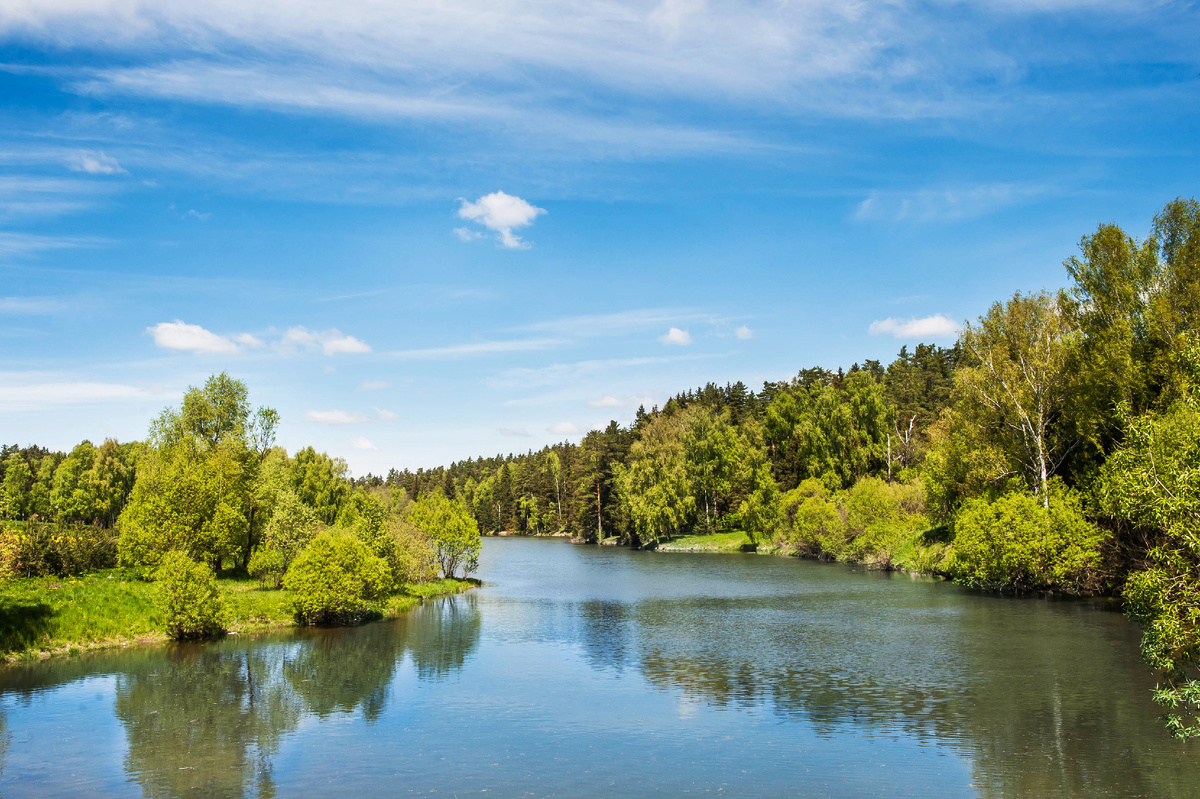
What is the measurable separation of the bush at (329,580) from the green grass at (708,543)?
64.2 meters

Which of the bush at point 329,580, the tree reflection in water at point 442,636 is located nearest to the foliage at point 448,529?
the tree reflection in water at point 442,636

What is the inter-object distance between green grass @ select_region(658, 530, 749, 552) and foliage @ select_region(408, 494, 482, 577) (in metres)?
44.7

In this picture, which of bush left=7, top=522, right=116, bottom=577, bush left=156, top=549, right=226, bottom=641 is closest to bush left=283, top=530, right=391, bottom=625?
bush left=156, top=549, right=226, bottom=641

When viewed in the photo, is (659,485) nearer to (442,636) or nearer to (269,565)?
(269,565)

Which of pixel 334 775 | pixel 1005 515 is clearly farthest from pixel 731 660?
pixel 1005 515

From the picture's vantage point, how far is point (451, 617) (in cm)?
4522

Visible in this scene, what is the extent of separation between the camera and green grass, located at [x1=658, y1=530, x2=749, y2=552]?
98.2m

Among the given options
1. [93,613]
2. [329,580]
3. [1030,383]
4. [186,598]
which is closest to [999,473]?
[1030,383]

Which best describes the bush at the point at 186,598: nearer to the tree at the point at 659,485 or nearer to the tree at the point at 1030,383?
the tree at the point at 1030,383

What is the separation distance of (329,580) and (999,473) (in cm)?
4521

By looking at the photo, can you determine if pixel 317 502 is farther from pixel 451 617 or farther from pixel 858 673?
pixel 858 673

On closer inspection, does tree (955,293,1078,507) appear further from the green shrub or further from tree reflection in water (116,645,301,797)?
the green shrub

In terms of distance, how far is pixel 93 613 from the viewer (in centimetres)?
3525

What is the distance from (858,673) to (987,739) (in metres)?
8.25
